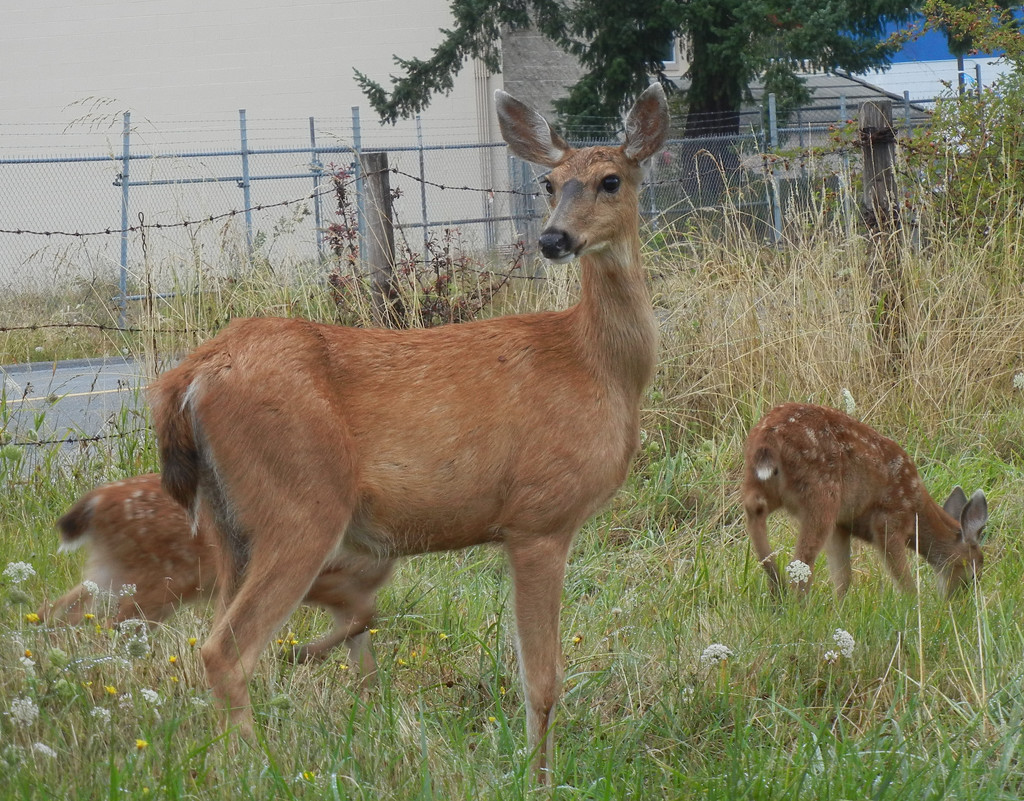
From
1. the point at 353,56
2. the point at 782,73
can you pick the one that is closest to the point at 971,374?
the point at 782,73

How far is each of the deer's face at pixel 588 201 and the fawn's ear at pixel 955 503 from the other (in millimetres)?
2399

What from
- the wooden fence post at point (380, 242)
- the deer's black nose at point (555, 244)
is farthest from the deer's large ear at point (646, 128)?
the wooden fence post at point (380, 242)

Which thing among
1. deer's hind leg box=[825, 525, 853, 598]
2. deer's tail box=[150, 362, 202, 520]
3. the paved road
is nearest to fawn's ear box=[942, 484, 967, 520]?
deer's hind leg box=[825, 525, 853, 598]

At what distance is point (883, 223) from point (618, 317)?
4356 mm

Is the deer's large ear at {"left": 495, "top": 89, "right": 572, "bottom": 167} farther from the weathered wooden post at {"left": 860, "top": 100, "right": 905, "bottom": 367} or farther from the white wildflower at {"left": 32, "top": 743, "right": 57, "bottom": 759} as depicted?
the weathered wooden post at {"left": 860, "top": 100, "right": 905, "bottom": 367}

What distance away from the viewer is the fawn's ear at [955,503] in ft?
19.0

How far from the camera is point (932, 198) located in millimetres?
8406

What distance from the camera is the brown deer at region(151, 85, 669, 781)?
3.49 metres

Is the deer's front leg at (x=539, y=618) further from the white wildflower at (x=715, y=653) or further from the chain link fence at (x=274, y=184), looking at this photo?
the chain link fence at (x=274, y=184)

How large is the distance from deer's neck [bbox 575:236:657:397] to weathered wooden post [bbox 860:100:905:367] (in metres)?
3.59

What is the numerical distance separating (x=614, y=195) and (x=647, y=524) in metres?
2.28

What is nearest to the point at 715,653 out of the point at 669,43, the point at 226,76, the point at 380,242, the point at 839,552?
the point at 839,552

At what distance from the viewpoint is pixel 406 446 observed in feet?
12.1

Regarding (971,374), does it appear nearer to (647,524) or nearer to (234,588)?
(647,524)
